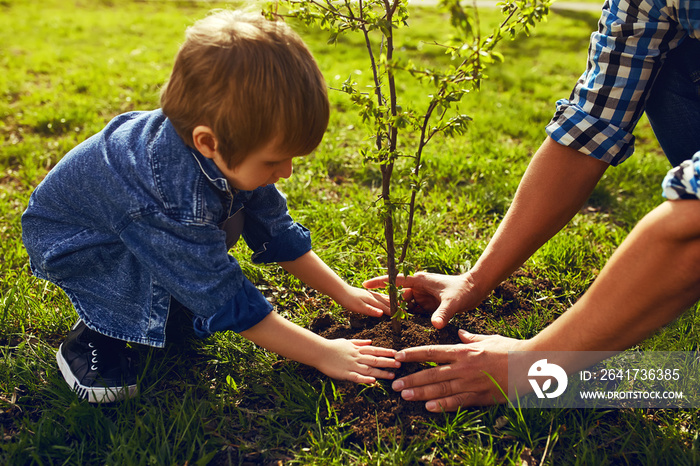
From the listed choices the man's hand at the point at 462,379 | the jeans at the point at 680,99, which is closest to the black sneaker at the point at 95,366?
the man's hand at the point at 462,379

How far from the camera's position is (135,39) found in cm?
770

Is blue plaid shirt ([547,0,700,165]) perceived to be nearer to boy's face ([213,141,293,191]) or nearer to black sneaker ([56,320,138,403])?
boy's face ([213,141,293,191])

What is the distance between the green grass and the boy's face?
0.39 metres

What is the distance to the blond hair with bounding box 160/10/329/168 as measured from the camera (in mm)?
1623

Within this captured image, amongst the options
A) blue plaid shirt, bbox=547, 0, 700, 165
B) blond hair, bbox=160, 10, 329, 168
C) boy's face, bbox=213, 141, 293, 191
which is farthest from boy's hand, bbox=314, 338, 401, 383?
blue plaid shirt, bbox=547, 0, 700, 165

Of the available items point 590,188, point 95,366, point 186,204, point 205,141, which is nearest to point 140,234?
point 186,204

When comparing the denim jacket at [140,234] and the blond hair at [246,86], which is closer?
the blond hair at [246,86]

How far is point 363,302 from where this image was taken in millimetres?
2320

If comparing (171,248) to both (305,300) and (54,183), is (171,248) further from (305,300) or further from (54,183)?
(305,300)

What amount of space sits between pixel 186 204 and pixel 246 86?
46cm

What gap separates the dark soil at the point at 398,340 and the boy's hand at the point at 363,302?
0.16 ft

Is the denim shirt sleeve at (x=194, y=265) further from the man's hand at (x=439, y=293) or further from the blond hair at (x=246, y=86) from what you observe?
the man's hand at (x=439, y=293)

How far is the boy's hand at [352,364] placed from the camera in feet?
6.38

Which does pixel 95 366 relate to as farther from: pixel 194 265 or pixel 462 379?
pixel 462 379
